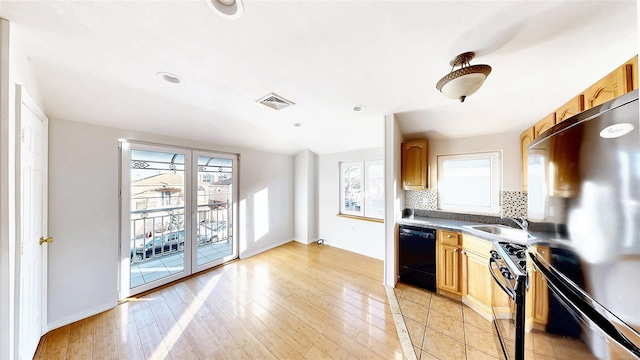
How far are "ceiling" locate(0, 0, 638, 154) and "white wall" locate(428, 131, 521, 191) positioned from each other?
26 cm

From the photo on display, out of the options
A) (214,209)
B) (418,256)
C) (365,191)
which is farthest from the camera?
(365,191)

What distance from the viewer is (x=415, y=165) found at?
2.82 m

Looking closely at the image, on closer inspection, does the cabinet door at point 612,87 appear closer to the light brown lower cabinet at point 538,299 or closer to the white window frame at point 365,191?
the light brown lower cabinet at point 538,299

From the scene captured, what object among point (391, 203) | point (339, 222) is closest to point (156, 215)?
point (339, 222)

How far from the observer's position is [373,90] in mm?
1882

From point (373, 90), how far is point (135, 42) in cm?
182

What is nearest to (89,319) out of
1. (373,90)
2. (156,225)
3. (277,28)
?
(156,225)

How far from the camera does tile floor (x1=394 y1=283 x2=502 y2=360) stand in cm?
160

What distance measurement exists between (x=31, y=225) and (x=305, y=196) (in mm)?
3507

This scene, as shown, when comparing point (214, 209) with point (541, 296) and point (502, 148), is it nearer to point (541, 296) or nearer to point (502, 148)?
point (541, 296)

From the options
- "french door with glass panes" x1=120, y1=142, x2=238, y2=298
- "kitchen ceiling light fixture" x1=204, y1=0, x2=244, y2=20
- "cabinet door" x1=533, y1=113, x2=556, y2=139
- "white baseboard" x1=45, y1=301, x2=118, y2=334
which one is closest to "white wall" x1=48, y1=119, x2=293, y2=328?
"white baseboard" x1=45, y1=301, x2=118, y2=334

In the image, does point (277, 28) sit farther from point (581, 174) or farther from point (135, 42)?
point (581, 174)

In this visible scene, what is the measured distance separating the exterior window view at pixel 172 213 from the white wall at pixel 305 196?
1549 mm

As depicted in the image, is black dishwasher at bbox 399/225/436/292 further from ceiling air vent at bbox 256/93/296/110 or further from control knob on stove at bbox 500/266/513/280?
ceiling air vent at bbox 256/93/296/110
